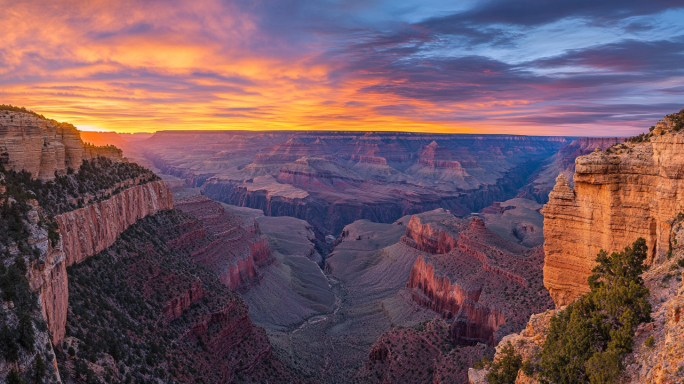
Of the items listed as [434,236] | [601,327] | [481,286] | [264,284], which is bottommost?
[264,284]

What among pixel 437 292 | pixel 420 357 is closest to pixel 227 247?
pixel 437 292

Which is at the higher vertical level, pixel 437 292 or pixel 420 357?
pixel 420 357

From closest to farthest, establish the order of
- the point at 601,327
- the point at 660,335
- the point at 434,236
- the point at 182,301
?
the point at 660,335 < the point at 601,327 < the point at 182,301 < the point at 434,236

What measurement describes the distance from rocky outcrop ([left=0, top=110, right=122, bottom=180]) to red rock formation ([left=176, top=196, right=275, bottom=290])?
64.1 feet

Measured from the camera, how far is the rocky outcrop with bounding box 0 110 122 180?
→ 26.7 meters

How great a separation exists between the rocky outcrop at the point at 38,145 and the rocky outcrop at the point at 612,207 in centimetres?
3536

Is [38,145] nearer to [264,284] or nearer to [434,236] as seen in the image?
[264,284]

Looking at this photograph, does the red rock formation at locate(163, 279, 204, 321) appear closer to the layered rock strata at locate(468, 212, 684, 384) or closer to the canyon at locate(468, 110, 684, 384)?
the canyon at locate(468, 110, 684, 384)

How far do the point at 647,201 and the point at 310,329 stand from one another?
50.9 metres

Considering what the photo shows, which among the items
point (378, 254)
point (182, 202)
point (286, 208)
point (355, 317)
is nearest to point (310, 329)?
point (355, 317)

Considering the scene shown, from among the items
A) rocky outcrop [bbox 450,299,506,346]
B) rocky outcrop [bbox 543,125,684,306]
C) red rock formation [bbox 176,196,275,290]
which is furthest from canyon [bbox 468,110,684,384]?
red rock formation [bbox 176,196,275,290]

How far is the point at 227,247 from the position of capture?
2628 inches

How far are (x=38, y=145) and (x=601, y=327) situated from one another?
36.8 m

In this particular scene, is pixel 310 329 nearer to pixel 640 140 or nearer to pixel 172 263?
pixel 172 263
